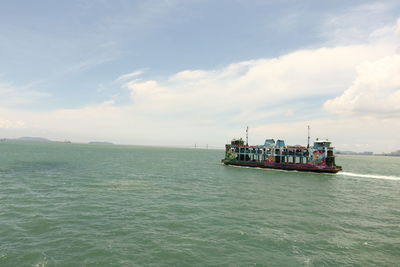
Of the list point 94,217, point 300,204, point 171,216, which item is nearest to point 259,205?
point 300,204

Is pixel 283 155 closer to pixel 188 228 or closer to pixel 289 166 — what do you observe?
pixel 289 166

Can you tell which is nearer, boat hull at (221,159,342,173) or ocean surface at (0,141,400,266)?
ocean surface at (0,141,400,266)

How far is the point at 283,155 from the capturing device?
7925 centimetres

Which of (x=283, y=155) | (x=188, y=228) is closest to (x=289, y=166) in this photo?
(x=283, y=155)

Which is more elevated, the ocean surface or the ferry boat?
the ferry boat

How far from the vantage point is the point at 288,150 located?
78688 mm

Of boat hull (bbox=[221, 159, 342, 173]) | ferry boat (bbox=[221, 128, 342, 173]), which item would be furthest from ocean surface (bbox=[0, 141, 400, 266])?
ferry boat (bbox=[221, 128, 342, 173])

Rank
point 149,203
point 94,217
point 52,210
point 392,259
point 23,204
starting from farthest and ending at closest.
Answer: point 149,203, point 23,204, point 52,210, point 94,217, point 392,259

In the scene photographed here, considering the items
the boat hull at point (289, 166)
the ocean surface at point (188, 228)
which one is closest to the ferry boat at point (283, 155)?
the boat hull at point (289, 166)

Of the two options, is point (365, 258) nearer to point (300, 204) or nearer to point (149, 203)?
point (300, 204)

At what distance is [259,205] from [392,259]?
15.2 meters

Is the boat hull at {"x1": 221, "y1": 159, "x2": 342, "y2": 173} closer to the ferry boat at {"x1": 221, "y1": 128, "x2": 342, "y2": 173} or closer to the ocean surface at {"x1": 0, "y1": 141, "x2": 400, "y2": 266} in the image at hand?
the ferry boat at {"x1": 221, "y1": 128, "x2": 342, "y2": 173}

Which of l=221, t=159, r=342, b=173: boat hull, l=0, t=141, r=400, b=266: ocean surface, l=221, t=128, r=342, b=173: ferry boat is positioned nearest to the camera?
l=0, t=141, r=400, b=266: ocean surface

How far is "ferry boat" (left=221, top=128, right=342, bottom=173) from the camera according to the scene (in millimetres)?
71938
